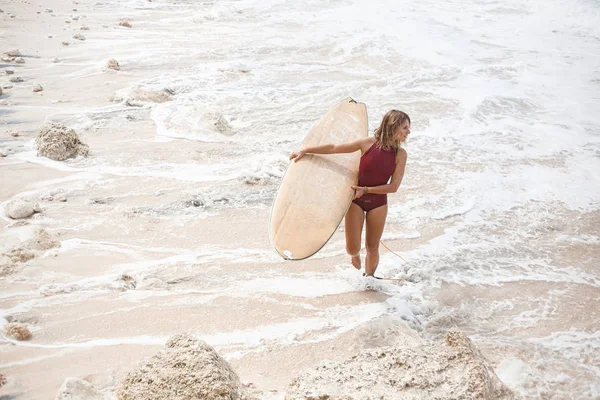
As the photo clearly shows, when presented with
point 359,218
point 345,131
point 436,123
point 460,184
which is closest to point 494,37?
point 436,123

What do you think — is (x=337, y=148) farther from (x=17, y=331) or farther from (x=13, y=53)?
(x=13, y=53)

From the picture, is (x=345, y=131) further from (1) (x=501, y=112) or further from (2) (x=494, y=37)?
(2) (x=494, y=37)

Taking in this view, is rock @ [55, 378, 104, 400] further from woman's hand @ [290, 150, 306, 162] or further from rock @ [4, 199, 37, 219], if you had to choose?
rock @ [4, 199, 37, 219]

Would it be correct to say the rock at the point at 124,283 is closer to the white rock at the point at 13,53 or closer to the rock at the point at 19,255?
the rock at the point at 19,255

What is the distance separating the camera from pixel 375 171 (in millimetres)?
3691

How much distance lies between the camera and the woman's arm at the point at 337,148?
3.86m

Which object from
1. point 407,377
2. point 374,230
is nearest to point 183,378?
point 407,377

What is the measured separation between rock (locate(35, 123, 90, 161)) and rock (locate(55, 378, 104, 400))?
4263 millimetres

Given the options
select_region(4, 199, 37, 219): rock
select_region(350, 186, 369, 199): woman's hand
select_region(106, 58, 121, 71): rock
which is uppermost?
select_region(106, 58, 121, 71): rock

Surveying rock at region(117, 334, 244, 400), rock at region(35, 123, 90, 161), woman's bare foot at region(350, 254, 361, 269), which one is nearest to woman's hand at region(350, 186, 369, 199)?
woman's bare foot at region(350, 254, 361, 269)

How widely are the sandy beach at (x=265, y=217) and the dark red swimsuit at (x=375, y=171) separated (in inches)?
31.1

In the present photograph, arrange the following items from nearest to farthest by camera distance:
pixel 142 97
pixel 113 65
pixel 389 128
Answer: pixel 389 128 < pixel 142 97 < pixel 113 65

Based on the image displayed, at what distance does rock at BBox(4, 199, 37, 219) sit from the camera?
4.71 meters

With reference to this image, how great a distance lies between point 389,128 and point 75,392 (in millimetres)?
2598
